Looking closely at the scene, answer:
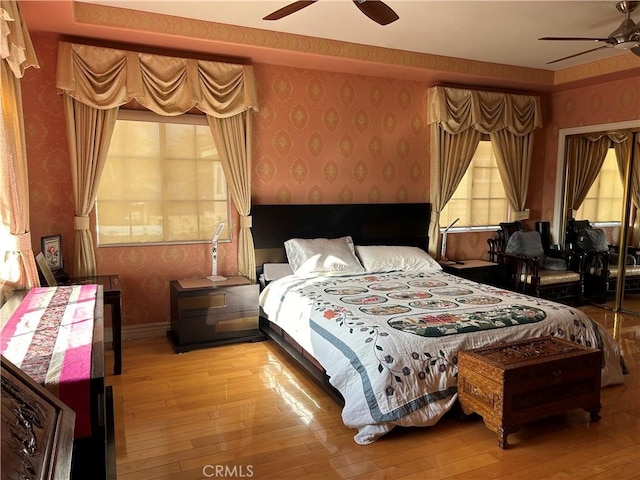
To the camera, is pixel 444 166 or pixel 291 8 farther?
pixel 444 166

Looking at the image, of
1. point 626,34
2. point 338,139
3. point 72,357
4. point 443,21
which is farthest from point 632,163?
point 72,357

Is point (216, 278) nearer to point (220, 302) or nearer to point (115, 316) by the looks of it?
point (220, 302)

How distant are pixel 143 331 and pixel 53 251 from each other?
1.00 m

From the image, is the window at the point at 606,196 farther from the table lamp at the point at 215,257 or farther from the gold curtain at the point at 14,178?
the gold curtain at the point at 14,178

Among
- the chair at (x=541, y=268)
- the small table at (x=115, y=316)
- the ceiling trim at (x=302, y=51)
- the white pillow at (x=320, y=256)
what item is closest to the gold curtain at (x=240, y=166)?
the white pillow at (x=320, y=256)

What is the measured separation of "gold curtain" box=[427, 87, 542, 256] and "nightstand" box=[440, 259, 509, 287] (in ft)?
1.04

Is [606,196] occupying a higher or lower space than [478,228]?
higher

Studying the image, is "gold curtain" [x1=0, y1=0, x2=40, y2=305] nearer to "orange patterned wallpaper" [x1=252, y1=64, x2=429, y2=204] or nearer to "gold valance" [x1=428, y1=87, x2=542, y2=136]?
"orange patterned wallpaper" [x1=252, y1=64, x2=429, y2=204]

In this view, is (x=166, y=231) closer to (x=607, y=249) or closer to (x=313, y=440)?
(x=313, y=440)

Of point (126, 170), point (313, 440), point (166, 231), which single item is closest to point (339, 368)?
point (313, 440)

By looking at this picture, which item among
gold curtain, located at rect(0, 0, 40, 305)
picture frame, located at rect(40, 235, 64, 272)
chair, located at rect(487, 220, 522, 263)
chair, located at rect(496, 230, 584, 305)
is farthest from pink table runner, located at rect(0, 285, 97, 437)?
chair, located at rect(487, 220, 522, 263)

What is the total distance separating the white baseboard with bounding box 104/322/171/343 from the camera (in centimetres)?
405

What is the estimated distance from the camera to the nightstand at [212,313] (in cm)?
381

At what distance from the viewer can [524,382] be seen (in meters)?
2.45
